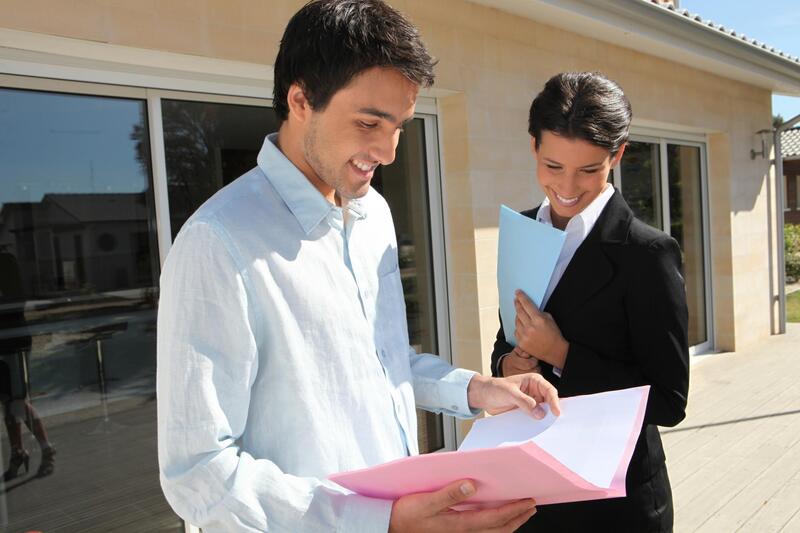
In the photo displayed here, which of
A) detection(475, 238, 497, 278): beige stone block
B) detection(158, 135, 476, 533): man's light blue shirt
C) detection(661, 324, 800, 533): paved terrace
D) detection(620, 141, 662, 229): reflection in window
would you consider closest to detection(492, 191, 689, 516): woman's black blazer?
detection(158, 135, 476, 533): man's light blue shirt

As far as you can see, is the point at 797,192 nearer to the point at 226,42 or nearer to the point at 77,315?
the point at 226,42

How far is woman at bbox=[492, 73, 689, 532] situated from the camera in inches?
60.2

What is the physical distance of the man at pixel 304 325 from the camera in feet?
3.04

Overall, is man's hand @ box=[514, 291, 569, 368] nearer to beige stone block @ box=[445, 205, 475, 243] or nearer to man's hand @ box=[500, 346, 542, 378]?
man's hand @ box=[500, 346, 542, 378]

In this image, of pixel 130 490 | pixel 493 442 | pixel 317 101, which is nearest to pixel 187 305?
pixel 317 101

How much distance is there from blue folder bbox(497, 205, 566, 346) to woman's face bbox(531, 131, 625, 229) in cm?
13

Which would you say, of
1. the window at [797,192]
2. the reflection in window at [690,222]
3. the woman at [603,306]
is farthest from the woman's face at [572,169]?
the window at [797,192]

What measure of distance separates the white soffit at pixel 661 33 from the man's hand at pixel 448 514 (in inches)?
143

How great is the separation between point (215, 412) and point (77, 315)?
2034 millimetres

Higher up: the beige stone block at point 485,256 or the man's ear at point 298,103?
the man's ear at point 298,103

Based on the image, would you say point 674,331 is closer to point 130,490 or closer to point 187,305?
point 187,305

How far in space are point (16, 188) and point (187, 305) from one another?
197 cm

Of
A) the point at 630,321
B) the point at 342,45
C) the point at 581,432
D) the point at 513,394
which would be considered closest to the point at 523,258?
the point at 630,321

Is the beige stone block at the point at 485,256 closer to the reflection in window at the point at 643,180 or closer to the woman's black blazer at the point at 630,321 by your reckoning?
the woman's black blazer at the point at 630,321
